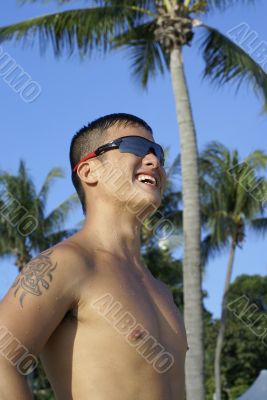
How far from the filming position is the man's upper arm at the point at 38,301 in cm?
216

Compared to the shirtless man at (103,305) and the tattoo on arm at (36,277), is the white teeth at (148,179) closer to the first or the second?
the shirtless man at (103,305)

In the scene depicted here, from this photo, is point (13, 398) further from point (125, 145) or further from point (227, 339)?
point (227, 339)

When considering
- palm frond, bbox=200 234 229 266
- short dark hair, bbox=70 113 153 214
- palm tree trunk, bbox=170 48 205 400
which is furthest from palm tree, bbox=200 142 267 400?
short dark hair, bbox=70 113 153 214

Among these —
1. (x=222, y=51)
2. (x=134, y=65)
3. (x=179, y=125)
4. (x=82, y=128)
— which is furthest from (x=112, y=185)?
(x=134, y=65)

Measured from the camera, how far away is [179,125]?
11.6 meters

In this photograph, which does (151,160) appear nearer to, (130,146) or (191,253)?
(130,146)

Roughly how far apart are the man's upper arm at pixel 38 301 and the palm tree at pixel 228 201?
68.6ft

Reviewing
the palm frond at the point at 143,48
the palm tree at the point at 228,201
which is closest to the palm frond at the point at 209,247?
the palm tree at the point at 228,201

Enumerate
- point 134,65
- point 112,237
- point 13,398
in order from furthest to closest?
point 134,65, point 112,237, point 13,398

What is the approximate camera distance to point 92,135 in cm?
278

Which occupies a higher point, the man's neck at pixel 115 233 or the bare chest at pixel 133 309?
the man's neck at pixel 115 233

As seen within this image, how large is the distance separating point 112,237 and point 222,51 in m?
11.4

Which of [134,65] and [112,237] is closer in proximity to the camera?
[112,237]

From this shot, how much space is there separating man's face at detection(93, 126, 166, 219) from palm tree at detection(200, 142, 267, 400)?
2047 centimetres
